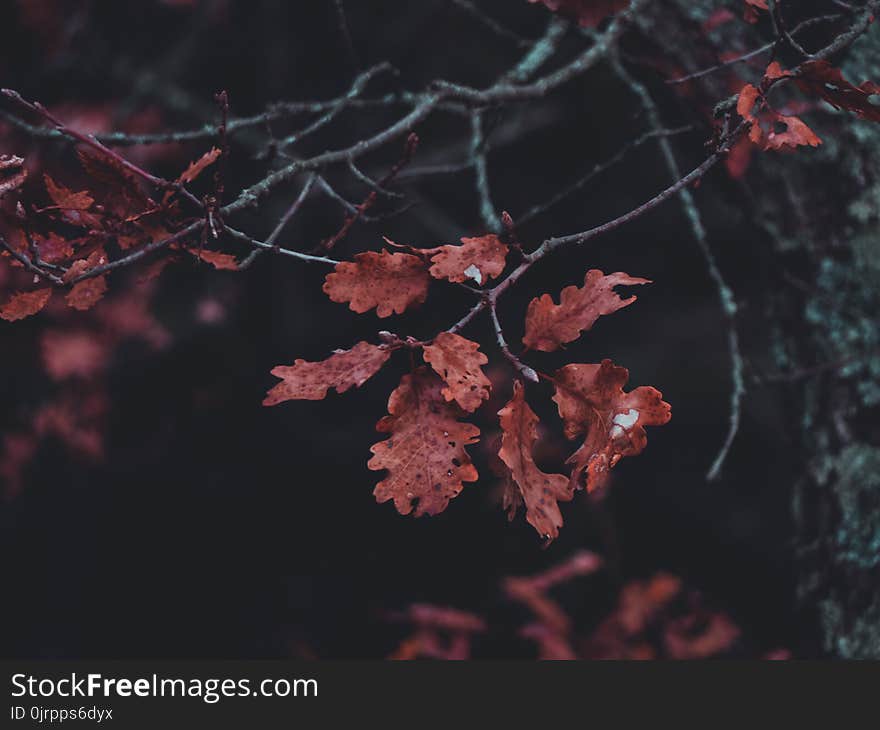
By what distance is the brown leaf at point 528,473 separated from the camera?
890mm

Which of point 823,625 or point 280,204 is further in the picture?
point 280,204

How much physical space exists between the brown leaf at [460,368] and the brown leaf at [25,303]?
0.52 m

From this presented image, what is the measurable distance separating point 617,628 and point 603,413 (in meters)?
2.02

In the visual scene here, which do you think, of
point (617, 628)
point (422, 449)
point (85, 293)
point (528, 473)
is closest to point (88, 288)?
point (85, 293)

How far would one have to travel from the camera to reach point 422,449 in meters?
0.96

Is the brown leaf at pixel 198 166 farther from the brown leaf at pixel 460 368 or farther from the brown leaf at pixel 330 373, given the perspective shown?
the brown leaf at pixel 460 368

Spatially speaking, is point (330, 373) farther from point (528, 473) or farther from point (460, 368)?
point (528, 473)

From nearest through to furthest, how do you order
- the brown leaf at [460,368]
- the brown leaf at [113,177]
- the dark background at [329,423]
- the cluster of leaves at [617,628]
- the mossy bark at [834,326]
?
the brown leaf at [460,368] < the brown leaf at [113,177] < the mossy bark at [834,326] < the cluster of leaves at [617,628] < the dark background at [329,423]

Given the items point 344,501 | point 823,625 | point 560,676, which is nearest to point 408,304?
point 560,676

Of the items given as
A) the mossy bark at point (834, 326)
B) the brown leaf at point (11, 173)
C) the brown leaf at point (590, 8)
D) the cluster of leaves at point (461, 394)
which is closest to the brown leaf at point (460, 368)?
the cluster of leaves at point (461, 394)

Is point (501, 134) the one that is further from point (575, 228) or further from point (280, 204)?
point (280, 204)

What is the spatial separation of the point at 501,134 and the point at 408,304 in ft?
9.34

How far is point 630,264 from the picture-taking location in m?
3.62

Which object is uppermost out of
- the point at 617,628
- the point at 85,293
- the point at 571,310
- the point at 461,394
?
the point at 85,293
